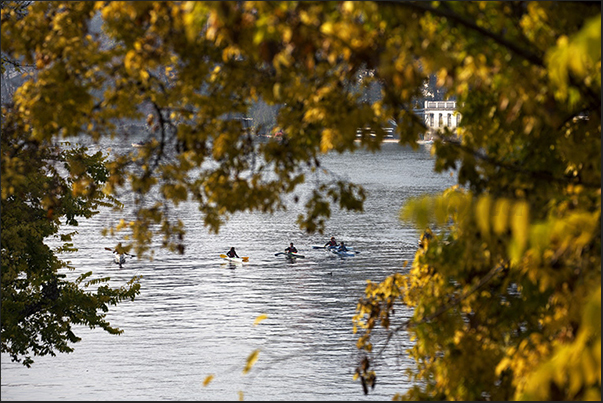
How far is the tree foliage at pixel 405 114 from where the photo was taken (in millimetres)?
7129

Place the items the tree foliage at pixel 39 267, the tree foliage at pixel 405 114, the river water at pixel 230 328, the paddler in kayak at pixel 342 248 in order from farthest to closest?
the paddler in kayak at pixel 342 248
the river water at pixel 230 328
the tree foliage at pixel 39 267
the tree foliage at pixel 405 114

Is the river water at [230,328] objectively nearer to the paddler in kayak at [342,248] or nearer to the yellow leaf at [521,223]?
the paddler in kayak at [342,248]

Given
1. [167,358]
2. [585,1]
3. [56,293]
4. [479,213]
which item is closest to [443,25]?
[585,1]

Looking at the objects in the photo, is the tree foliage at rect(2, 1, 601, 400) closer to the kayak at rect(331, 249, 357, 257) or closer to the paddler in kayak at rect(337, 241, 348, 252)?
the kayak at rect(331, 249, 357, 257)

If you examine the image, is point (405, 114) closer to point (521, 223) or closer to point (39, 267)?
point (521, 223)

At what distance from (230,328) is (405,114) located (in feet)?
156

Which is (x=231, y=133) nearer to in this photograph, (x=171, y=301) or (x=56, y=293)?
(x=56, y=293)

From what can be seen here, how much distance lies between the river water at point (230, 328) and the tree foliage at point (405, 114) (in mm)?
16080

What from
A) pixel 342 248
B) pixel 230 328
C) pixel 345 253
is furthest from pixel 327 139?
pixel 342 248

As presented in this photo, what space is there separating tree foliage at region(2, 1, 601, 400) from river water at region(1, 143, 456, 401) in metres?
16.1

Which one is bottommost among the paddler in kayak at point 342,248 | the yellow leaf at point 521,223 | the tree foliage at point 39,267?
the paddler in kayak at point 342,248

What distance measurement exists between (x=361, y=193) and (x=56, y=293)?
61.6ft

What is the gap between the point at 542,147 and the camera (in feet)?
35.8

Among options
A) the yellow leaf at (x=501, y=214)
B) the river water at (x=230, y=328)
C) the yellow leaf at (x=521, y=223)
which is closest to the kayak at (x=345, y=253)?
the river water at (x=230, y=328)
